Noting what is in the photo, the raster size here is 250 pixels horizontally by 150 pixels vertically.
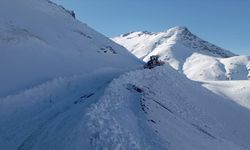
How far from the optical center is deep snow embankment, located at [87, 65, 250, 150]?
1662 cm

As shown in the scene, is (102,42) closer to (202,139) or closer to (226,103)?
(226,103)

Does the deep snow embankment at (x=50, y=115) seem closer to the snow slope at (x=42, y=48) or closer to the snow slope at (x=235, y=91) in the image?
the snow slope at (x=42, y=48)

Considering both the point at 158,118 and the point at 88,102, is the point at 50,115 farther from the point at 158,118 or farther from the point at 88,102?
the point at 158,118

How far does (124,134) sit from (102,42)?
4177 centimetres

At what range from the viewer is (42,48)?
1484 inches

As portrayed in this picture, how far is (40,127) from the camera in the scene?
64.9 ft

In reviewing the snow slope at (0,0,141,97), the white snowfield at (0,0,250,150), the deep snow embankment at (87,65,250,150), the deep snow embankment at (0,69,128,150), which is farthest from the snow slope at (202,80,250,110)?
the deep snow embankment at (0,69,128,150)

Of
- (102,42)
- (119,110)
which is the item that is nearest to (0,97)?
(119,110)

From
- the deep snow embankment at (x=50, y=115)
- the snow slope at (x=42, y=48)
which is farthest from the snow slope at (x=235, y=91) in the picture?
the deep snow embankment at (x=50, y=115)

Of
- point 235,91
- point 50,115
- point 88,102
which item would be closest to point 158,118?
point 88,102

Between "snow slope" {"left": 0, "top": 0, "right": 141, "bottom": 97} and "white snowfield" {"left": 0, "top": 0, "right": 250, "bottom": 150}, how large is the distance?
78 millimetres

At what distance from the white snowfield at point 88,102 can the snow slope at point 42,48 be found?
78 mm

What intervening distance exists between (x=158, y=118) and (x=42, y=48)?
2011cm

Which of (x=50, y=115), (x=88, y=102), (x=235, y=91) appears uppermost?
(x=88, y=102)
